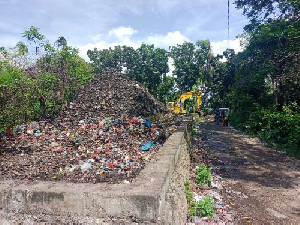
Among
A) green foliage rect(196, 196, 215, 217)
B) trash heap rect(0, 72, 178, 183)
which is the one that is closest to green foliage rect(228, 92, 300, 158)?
trash heap rect(0, 72, 178, 183)

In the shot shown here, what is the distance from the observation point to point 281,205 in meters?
3.87

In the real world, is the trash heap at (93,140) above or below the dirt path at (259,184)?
above

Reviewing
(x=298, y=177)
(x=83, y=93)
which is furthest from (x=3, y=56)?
(x=298, y=177)

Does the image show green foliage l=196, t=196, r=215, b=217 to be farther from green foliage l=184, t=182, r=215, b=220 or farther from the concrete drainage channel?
the concrete drainage channel

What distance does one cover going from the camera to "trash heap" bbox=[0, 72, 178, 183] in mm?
2877

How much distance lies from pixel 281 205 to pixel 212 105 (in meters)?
28.7

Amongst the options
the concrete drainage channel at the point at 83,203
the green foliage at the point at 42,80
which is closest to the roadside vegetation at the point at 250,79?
the green foliage at the point at 42,80

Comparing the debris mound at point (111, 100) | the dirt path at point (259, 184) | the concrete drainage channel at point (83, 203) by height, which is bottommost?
the dirt path at point (259, 184)

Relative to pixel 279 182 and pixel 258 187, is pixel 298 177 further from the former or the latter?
pixel 258 187

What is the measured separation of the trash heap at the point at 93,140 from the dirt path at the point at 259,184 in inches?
66.9

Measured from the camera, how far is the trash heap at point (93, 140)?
9.44ft

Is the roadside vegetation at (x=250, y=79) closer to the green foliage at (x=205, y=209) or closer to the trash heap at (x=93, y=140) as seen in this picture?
the trash heap at (x=93, y=140)

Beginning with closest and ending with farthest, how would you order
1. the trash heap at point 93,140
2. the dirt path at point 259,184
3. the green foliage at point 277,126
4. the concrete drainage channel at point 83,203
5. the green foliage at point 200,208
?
the concrete drainage channel at point 83,203
the trash heap at point 93,140
the green foliage at point 200,208
the dirt path at point 259,184
the green foliage at point 277,126

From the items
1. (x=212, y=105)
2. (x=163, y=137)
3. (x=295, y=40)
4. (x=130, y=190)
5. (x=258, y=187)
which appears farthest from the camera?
(x=212, y=105)
